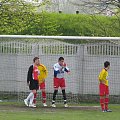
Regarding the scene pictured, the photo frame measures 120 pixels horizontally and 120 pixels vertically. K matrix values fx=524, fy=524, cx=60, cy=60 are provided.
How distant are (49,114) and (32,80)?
2372mm

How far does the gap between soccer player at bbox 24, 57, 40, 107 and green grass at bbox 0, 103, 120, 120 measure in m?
0.36

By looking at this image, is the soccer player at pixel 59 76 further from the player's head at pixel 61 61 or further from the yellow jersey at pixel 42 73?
the yellow jersey at pixel 42 73

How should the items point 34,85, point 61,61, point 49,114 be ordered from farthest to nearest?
point 61,61
point 34,85
point 49,114

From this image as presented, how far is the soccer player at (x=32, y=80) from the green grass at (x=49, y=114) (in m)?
0.36

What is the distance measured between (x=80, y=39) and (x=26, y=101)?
335 cm

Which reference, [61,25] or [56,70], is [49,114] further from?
[61,25]

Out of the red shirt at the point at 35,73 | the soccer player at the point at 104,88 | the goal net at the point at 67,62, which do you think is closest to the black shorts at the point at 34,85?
the red shirt at the point at 35,73

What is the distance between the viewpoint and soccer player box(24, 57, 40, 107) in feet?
62.7

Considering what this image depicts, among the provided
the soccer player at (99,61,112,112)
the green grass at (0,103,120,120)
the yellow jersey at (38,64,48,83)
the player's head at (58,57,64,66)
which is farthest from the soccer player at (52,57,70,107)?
the soccer player at (99,61,112,112)

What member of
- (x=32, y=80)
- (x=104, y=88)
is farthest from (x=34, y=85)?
(x=104, y=88)

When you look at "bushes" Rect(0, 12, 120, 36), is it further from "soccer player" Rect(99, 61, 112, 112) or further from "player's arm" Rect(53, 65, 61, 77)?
"soccer player" Rect(99, 61, 112, 112)

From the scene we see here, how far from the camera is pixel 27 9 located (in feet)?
88.5

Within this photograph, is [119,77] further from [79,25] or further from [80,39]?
[79,25]

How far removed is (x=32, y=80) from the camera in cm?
1912
